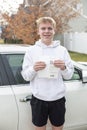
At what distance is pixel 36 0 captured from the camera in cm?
2097

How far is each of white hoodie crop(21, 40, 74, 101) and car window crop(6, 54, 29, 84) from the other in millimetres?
295

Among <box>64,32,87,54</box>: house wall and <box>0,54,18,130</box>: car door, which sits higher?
<box>0,54,18,130</box>: car door

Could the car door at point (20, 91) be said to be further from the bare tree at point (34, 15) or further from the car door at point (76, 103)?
the bare tree at point (34, 15)

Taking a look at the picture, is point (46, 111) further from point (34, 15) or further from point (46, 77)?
point (34, 15)

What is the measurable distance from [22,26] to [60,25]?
303 centimetres

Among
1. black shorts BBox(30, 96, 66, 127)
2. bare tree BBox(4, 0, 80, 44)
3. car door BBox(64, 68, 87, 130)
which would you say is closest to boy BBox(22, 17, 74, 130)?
black shorts BBox(30, 96, 66, 127)

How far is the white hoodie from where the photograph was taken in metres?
3.86

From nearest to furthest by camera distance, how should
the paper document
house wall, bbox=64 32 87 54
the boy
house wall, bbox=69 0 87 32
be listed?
the paper document, the boy, house wall, bbox=64 32 87 54, house wall, bbox=69 0 87 32

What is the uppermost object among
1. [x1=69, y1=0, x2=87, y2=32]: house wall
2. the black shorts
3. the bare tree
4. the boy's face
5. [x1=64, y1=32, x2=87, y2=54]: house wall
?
the boy's face

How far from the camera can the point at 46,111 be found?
3.93 meters

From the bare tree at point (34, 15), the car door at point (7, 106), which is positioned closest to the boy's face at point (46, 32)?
the car door at point (7, 106)

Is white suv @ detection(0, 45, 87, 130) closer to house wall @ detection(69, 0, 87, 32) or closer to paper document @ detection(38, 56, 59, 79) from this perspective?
paper document @ detection(38, 56, 59, 79)

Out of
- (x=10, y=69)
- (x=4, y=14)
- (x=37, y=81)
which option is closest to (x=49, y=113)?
(x=37, y=81)

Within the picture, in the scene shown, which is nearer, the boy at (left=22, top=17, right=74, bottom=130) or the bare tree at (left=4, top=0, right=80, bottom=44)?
the boy at (left=22, top=17, right=74, bottom=130)
